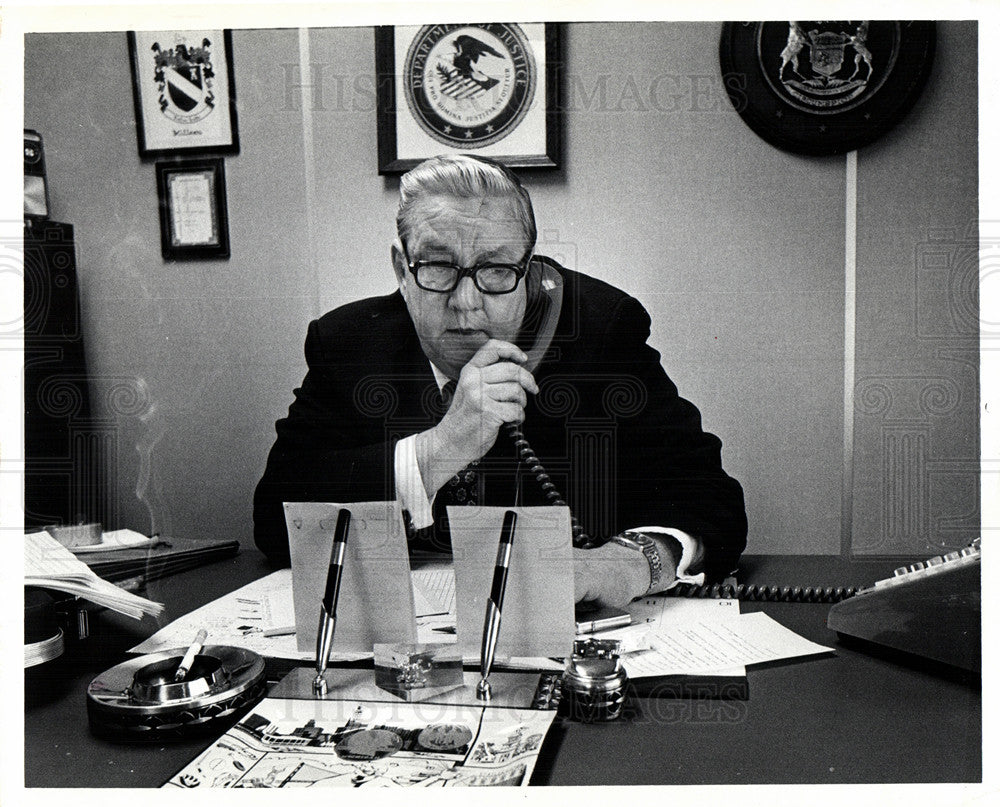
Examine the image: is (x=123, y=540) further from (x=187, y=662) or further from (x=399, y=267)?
(x=399, y=267)

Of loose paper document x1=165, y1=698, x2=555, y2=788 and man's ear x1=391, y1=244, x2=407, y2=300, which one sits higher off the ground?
man's ear x1=391, y1=244, x2=407, y2=300

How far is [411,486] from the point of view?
0.76 meters

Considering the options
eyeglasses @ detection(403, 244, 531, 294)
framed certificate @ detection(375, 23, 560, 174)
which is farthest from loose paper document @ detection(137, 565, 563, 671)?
framed certificate @ detection(375, 23, 560, 174)

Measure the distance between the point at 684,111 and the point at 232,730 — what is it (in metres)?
0.66

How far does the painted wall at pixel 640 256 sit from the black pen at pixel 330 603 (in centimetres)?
11

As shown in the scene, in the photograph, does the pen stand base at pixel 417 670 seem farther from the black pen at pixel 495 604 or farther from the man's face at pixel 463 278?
the man's face at pixel 463 278

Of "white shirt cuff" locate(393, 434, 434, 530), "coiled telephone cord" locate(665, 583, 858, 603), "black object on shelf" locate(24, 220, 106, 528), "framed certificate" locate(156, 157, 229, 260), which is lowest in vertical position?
"coiled telephone cord" locate(665, 583, 858, 603)

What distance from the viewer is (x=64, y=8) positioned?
763 millimetres

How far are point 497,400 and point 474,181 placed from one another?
0.20 m

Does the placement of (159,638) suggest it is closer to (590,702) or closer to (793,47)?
(590,702)

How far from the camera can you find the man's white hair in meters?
0.75

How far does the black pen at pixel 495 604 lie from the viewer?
683 millimetres

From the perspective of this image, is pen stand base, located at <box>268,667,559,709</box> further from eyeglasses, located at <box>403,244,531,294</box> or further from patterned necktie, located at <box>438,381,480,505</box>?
eyeglasses, located at <box>403,244,531,294</box>

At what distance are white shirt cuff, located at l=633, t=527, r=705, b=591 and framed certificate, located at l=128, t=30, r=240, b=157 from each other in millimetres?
539
